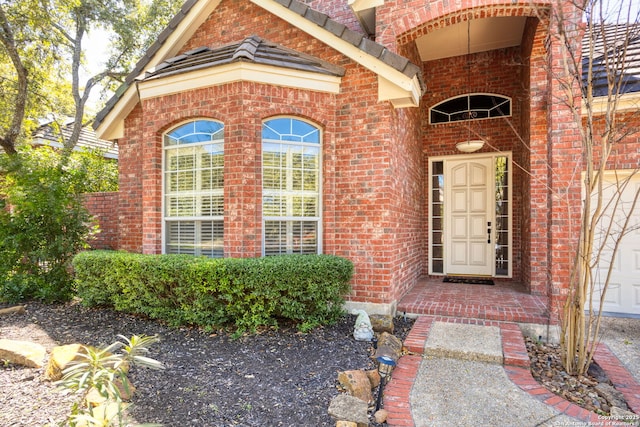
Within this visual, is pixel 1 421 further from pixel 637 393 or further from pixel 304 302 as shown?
pixel 637 393

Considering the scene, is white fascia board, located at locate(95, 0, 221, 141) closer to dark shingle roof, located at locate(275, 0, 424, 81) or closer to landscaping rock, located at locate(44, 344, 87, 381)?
dark shingle roof, located at locate(275, 0, 424, 81)

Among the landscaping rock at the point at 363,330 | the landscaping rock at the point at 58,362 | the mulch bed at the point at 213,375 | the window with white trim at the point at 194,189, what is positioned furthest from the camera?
the window with white trim at the point at 194,189

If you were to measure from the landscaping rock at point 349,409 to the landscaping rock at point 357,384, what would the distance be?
0.21 metres

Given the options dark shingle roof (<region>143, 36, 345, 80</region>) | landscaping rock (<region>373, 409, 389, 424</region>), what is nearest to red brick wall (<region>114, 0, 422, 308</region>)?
dark shingle roof (<region>143, 36, 345, 80</region>)

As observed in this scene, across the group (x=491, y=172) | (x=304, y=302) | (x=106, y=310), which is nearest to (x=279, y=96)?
(x=304, y=302)

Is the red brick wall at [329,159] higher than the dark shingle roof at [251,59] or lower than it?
lower

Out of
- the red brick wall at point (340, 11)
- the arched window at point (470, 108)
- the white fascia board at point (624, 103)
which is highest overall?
the red brick wall at point (340, 11)

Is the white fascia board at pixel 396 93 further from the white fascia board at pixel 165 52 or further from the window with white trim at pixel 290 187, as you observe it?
the white fascia board at pixel 165 52

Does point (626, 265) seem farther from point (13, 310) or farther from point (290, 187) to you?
point (13, 310)

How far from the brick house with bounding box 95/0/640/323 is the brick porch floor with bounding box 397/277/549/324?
0.30 feet

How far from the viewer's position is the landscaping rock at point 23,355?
3480 millimetres

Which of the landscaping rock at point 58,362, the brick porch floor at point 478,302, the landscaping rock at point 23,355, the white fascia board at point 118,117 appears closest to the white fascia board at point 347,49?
the white fascia board at point 118,117

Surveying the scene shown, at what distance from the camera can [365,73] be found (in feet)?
17.1

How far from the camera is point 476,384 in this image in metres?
3.31
